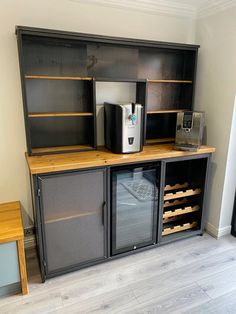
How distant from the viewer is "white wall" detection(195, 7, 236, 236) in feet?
7.08

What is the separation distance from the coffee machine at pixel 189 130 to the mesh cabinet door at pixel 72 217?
87cm

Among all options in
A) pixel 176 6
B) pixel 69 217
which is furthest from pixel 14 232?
pixel 176 6

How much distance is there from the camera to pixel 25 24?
1881 mm

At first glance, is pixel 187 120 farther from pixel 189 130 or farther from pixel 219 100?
pixel 219 100

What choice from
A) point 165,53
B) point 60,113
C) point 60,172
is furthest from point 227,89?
point 60,172

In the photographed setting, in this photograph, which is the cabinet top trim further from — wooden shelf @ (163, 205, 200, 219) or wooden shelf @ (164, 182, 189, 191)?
wooden shelf @ (163, 205, 200, 219)

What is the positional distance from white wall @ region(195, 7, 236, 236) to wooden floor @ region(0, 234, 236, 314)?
0.44 m

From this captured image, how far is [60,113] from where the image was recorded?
1.99 metres

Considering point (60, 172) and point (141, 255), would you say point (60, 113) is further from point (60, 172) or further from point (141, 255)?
point (141, 255)

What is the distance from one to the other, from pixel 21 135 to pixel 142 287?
5.26ft

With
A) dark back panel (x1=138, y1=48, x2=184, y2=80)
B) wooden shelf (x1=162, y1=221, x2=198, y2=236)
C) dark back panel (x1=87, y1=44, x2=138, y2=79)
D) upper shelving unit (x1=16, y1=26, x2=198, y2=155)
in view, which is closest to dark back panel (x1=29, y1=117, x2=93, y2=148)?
upper shelving unit (x1=16, y1=26, x2=198, y2=155)

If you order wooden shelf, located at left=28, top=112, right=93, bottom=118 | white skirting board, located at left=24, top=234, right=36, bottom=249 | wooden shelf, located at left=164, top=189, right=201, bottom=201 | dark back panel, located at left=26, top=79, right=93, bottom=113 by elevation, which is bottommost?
white skirting board, located at left=24, top=234, right=36, bottom=249

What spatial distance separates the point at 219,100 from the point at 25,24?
72.4 inches

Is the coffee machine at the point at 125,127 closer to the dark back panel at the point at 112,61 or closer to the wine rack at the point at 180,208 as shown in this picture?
the dark back panel at the point at 112,61
